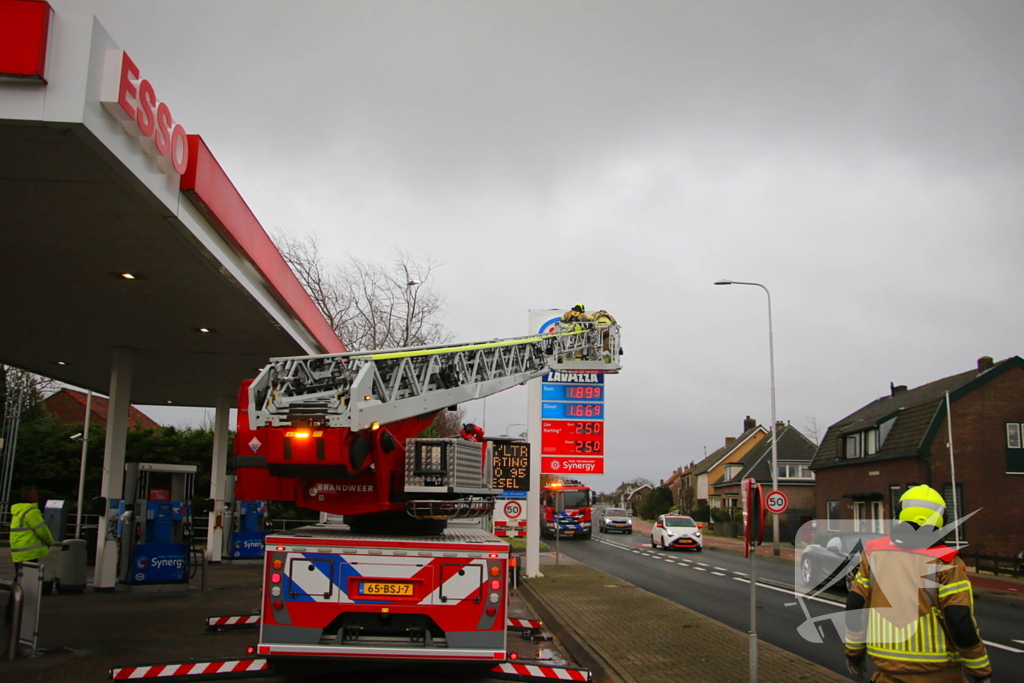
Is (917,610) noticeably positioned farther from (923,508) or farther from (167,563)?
(167,563)

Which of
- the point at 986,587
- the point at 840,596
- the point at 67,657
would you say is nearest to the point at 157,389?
the point at 67,657

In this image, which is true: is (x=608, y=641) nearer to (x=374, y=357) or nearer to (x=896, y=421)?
(x=374, y=357)

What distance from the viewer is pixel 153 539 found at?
55.9 feet

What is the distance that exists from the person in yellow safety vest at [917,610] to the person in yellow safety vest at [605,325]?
13.3 m

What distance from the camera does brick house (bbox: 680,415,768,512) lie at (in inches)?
3012

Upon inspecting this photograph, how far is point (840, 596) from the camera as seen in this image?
18.7 metres

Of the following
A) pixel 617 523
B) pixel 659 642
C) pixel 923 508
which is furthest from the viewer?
pixel 617 523

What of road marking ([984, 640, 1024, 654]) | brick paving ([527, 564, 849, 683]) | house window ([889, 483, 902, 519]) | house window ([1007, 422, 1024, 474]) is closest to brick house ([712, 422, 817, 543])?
house window ([889, 483, 902, 519])

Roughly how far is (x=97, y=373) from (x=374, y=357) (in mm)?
15770

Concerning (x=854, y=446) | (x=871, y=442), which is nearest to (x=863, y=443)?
(x=871, y=442)

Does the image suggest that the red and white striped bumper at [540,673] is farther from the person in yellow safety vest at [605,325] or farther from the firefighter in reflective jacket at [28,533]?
the person in yellow safety vest at [605,325]

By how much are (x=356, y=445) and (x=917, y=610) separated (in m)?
4.55

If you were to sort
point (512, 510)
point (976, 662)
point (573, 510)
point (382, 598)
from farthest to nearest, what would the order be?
1. point (573, 510)
2. point (512, 510)
3. point (382, 598)
4. point (976, 662)

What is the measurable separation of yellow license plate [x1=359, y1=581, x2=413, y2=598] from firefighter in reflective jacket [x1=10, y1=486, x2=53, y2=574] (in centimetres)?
563
